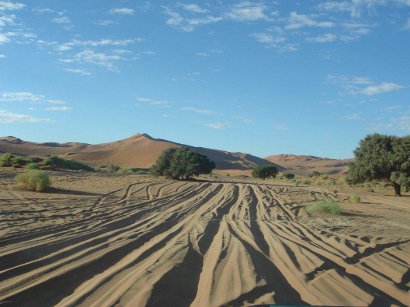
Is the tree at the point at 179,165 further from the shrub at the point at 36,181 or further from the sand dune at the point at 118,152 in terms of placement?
the sand dune at the point at 118,152

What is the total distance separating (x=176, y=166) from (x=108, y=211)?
106 feet

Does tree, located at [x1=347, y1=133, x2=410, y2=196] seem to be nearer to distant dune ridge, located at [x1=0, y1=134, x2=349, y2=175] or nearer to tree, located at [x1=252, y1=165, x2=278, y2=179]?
tree, located at [x1=252, y1=165, x2=278, y2=179]

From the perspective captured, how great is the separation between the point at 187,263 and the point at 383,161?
1111 inches

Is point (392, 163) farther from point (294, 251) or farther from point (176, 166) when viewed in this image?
point (294, 251)

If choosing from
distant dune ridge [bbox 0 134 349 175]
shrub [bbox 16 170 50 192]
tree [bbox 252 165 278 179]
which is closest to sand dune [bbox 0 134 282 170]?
distant dune ridge [bbox 0 134 349 175]

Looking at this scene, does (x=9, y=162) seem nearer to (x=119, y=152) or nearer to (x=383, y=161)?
(x=383, y=161)

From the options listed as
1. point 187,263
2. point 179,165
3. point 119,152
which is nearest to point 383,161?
point 179,165

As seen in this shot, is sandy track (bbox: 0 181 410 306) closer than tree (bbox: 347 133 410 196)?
Yes

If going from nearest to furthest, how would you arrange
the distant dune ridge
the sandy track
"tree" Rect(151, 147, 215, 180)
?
1. the sandy track
2. "tree" Rect(151, 147, 215, 180)
3. the distant dune ridge

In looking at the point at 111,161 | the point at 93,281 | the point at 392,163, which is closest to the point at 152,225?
the point at 93,281

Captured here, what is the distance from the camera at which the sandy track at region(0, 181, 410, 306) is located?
6.63m

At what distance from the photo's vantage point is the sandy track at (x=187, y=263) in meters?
6.63

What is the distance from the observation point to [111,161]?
412 feet

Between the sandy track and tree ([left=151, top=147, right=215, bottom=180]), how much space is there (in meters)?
33.1
